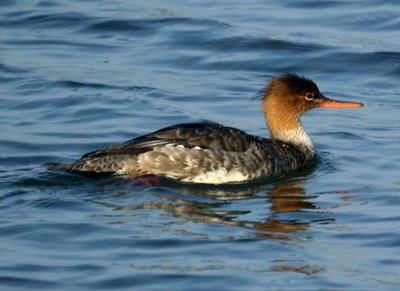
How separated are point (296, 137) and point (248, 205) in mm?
2327

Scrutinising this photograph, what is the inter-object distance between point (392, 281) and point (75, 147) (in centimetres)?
551

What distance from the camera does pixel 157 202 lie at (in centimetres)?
1195

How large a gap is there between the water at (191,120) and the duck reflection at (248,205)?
2 cm

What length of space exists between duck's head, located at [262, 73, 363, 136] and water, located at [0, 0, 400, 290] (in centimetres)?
62

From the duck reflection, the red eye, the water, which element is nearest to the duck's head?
the red eye

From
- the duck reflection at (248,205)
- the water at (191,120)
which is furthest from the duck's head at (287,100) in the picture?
the duck reflection at (248,205)

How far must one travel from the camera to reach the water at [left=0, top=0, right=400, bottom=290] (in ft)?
33.3

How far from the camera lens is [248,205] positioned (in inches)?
475

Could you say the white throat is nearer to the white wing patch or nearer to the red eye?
the red eye

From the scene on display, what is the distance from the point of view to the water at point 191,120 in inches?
399

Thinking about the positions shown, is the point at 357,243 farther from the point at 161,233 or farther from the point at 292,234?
the point at 161,233

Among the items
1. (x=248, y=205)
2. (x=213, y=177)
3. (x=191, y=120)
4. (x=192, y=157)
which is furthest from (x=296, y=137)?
(x=248, y=205)

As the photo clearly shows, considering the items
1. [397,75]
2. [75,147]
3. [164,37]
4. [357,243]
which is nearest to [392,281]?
[357,243]

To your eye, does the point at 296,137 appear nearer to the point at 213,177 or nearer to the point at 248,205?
the point at 213,177
